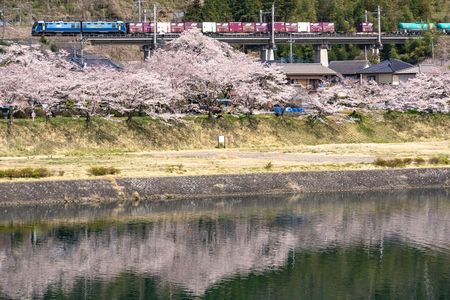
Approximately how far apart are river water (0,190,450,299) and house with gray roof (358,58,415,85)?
4003 centimetres

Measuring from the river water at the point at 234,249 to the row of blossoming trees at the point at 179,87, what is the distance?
15.3 metres

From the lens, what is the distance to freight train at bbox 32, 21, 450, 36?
83875mm

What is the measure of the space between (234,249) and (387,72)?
169 feet

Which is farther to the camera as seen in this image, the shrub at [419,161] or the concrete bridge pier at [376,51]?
the concrete bridge pier at [376,51]

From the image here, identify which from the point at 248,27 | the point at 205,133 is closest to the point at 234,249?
the point at 205,133

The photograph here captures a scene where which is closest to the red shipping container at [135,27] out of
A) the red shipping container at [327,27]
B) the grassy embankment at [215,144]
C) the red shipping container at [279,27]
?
the red shipping container at [279,27]

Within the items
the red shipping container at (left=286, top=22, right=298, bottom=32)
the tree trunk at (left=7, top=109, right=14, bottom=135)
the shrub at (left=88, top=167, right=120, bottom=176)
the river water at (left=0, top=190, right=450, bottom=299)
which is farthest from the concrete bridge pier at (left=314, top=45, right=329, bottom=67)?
the shrub at (left=88, top=167, right=120, bottom=176)

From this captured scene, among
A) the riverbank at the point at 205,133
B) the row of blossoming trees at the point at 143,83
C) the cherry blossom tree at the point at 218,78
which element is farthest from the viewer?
the cherry blossom tree at the point at 218,78

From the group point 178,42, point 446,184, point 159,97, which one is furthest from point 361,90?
point 446,184

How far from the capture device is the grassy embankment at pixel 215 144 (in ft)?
132

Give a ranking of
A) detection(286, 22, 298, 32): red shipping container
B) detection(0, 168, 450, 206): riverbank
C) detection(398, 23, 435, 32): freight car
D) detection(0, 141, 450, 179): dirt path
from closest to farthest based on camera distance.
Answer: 1. detection(0, 168, 450, 206): riverbank
2. detection(0, 141, 450, 179): dirt path
3. detection(286, 22, 298, 32): red shipping container
4. detection(398, 23, 435, 32): freight car

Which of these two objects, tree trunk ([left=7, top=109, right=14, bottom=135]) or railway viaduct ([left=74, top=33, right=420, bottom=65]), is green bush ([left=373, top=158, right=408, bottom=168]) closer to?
tree trunk ([left=7, top=109, right=14, bottom=135])

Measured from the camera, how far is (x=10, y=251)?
28.3m

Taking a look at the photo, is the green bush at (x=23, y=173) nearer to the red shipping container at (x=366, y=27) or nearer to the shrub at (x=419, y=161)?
the shrub at (x=419, y=161)
